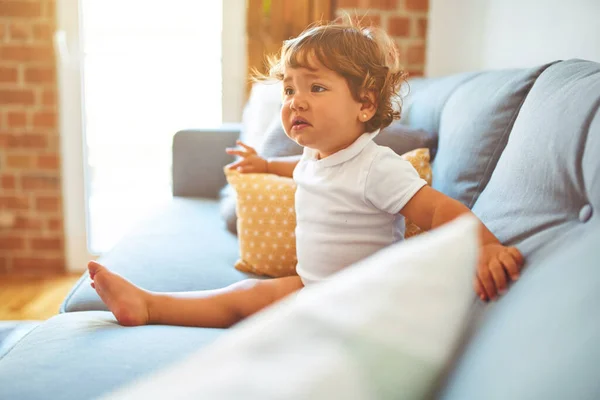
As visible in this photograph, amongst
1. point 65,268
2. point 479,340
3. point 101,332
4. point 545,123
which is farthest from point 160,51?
point 479,340

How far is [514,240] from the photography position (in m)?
0.82

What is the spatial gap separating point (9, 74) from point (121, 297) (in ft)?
6.85

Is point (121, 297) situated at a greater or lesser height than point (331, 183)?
lesser

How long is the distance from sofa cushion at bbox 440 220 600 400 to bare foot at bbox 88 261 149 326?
0.69 m

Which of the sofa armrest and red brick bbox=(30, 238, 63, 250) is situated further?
red brick bbox=(30, 238, 63, 250)

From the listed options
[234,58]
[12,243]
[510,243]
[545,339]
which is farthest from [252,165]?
[12,243]

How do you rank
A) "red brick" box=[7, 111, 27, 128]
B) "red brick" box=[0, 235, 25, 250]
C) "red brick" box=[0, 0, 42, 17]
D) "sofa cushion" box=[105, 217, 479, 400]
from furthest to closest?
"red brick" box=[0, 235, 25, 250] < "red brick" box=[7, 111, 27, 128] < "red brick" box=[0, 0, 42, 17] < "sofa cushion" box=[105, 217, 479, 400]

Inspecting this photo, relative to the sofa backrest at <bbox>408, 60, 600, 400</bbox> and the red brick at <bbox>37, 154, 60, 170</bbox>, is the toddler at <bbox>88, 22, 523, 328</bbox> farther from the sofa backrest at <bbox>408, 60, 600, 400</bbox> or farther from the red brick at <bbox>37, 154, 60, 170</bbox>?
the red brick at <bbox>37, 154, 60, 170</bbox>

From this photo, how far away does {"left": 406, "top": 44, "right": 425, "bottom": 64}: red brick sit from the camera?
271 cm

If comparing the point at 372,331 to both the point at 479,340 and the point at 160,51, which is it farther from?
the point at 160,51

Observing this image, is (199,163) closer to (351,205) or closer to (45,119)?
(45,119)

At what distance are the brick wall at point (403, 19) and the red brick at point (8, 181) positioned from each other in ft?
5.88

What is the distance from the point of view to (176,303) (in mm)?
1140

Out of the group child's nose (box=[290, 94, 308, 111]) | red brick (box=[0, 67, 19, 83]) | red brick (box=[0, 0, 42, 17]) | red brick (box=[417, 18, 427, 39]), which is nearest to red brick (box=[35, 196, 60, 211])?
red brick (box=[0, 67, 19, 83])
